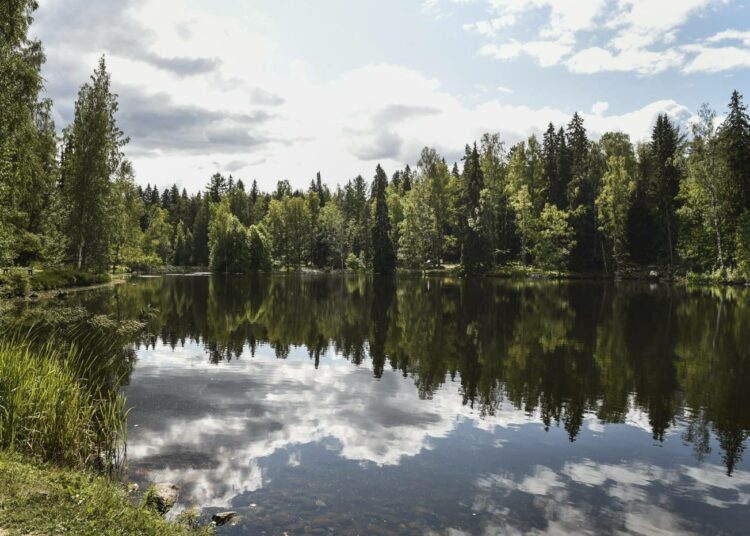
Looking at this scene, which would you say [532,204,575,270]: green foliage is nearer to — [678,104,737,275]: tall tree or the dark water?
[678,104,737,275]: tall tree

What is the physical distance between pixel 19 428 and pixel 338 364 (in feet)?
44.2

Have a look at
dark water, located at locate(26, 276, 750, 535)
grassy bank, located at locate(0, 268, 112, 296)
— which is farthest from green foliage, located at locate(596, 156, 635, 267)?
grassy bank, located at locate(0, 268, 112, 296)

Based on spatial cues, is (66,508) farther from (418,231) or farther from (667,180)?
(418,231)

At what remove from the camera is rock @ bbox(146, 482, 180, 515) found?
8.49 meters

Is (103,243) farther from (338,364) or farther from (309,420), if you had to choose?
(309,420)

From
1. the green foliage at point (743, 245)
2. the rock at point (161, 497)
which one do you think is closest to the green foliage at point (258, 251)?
the green foliage at point (743, 245)

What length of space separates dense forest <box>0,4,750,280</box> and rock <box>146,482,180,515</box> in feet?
65.6

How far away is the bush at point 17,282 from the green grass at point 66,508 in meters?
34.7

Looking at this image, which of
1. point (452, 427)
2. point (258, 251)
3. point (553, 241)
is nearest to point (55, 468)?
point (452, 427)

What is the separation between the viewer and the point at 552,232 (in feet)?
281

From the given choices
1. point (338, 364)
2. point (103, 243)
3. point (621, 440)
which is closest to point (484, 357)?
point (338, 364)

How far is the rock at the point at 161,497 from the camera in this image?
849 cm

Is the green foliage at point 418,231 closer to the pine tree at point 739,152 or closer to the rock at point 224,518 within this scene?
the pine tree at point 739,152

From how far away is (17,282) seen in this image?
3809cm
